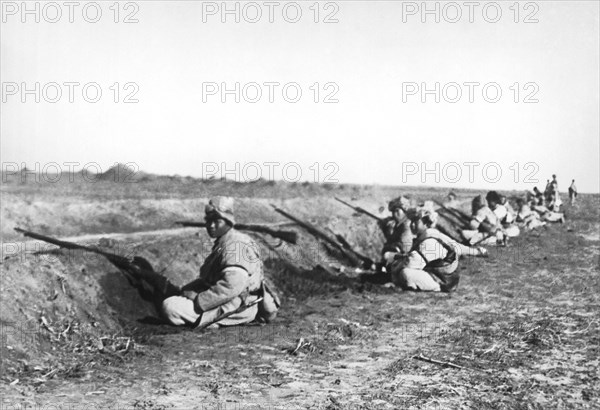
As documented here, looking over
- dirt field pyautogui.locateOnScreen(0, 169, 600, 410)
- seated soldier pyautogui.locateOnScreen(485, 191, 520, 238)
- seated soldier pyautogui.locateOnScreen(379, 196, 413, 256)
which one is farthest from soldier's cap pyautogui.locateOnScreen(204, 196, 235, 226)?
seated soldier pyautogui.locateOnScreen(485, 191, 520, 238)

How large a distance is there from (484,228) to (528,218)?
218 inches

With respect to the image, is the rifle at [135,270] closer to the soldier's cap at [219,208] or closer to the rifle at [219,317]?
the rifle at [219,317]

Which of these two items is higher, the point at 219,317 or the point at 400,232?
the point at 400,232

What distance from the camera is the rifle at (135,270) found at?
8.58 m

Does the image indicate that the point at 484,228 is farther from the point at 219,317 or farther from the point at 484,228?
the point at 219,317

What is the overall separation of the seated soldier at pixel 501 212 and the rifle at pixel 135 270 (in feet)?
→ 45.7

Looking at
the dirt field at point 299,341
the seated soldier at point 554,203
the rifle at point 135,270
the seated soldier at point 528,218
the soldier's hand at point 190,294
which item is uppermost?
the seated soldier at point 554,203

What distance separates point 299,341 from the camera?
8023mm

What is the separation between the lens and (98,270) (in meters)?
8.98

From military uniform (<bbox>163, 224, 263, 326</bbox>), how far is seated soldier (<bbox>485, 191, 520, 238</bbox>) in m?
13.7

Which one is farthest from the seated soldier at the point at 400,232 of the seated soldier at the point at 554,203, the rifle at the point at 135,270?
the seated soldier at the point at 554,203

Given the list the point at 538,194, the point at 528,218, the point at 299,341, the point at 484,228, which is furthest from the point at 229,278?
the point at 538,194

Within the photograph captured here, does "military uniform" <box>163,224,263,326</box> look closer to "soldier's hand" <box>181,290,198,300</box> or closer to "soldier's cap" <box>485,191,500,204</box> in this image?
"soldier's hand" <box>181,290,198,300</box>

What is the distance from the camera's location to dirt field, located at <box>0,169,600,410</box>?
6055mm
